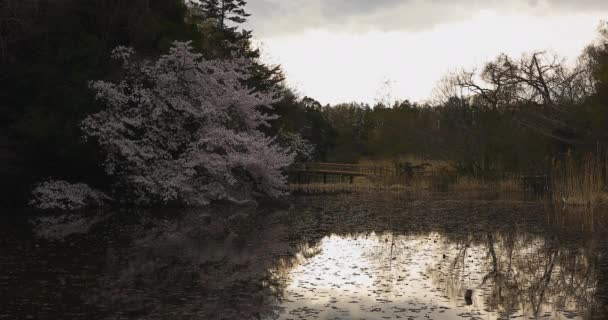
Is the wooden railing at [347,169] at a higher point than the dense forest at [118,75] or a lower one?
lower

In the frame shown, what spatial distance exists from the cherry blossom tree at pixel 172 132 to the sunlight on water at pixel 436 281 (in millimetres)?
8482

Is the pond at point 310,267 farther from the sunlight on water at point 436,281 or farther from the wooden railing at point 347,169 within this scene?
the wooden railing at point 347,169

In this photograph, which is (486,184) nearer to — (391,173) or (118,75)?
(391,173)

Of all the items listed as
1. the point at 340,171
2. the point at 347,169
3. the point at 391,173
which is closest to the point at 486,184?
the point at 391,173

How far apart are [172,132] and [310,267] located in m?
11.5

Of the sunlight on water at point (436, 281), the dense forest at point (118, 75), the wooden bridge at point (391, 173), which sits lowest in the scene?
the sunlight on water at point (436, 281)

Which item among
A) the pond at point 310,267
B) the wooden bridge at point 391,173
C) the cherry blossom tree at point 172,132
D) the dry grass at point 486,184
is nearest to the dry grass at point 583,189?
the pond at point 310,267

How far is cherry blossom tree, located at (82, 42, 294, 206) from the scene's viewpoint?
1866cm

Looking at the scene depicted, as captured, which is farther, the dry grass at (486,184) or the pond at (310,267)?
the dry grass at (486,184)

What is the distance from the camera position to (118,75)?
1930 centimetres

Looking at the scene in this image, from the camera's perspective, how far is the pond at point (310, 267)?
6867 millimetres

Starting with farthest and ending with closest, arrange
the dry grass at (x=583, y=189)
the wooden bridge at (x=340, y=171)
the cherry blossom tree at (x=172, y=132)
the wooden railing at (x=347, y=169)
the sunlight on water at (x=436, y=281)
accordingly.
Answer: the wooden bridge at (x=340, y=171), the wooden railing at (x=347, y=169), the cherry blossom tree at (x=172, y=132), the dry grass at (x=583, y=189), the sunlight on water at (x=436, y=281)

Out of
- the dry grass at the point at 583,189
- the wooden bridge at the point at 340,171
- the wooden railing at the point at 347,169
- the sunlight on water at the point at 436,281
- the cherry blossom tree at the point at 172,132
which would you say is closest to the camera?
the sunlight on water at the point at 436,281

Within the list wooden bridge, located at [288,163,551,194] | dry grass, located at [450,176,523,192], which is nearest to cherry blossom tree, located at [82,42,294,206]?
wooden bridge, located at [288,163,551,194]
